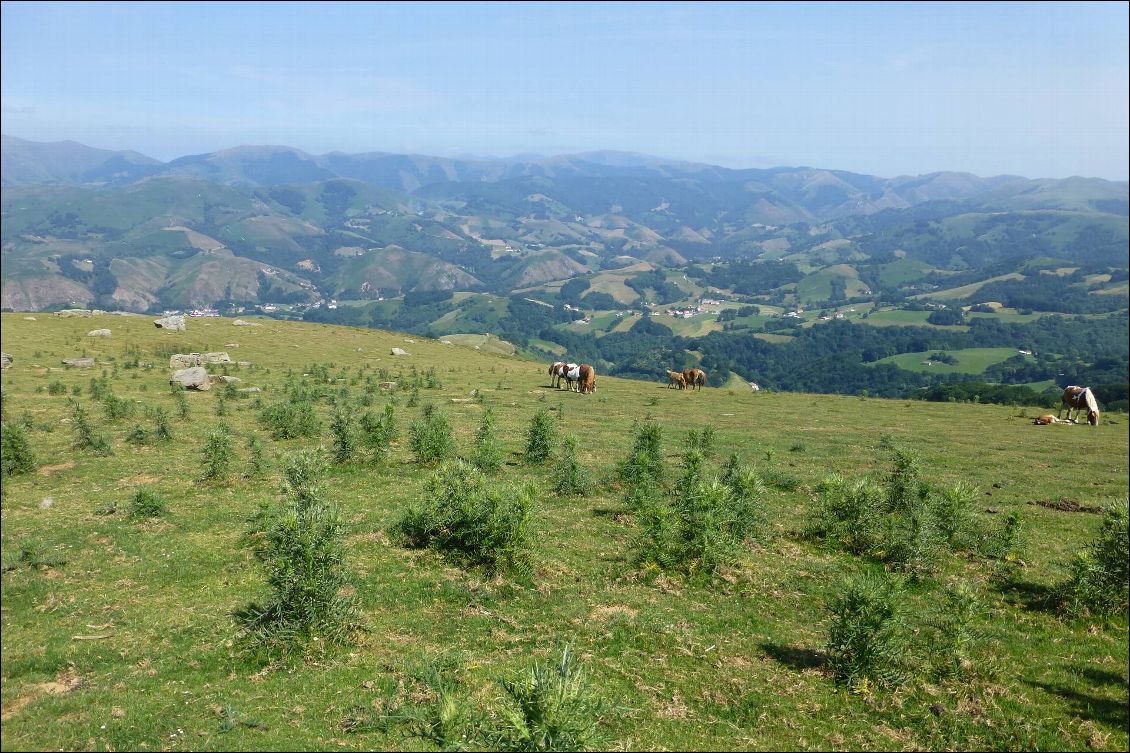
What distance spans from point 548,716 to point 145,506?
54.8 ft

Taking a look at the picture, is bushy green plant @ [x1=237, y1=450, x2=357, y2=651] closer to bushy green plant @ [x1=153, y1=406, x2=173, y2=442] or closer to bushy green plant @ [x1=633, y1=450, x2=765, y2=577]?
bushy green plant @ [x1=633, y1=450, x2=765, y2=577]

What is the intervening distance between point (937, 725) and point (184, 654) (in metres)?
14.7

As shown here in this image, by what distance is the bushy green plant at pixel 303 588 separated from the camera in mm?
11602

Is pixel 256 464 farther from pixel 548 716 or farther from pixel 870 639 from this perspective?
pixel 870 639

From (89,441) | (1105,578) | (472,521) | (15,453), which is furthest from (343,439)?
(1105,578)

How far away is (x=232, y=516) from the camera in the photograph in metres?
19.0

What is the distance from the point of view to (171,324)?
201 ft

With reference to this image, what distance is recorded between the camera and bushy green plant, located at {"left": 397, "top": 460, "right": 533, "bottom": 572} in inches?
629

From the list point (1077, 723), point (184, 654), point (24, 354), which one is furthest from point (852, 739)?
point (24, 354)

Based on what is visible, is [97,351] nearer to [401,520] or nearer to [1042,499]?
[401,520]

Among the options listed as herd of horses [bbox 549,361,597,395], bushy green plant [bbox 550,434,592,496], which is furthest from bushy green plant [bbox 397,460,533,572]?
herd of horses [bbox 549,361,597,395]

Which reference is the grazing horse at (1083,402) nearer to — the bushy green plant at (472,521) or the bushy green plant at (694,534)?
the bushy green plant at (694,534)

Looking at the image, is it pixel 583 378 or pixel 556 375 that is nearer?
pixel 583 378

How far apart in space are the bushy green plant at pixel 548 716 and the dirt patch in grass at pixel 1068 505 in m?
23.8
